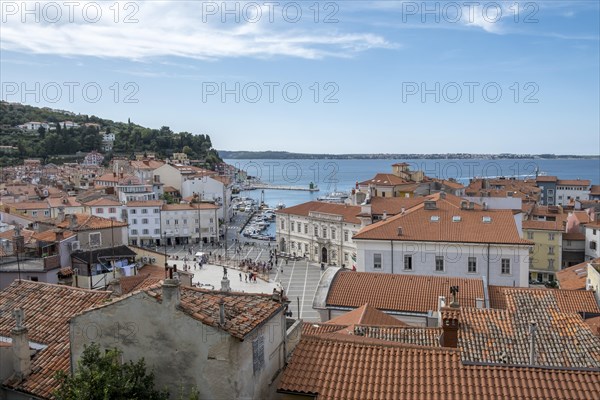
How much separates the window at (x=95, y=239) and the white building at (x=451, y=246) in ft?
46.1

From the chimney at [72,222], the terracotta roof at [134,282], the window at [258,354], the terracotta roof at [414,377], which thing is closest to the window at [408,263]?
the terracotta roof at [134,282]

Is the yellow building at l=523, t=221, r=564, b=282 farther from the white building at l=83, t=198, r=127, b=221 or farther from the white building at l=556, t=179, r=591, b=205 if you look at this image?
the white building at l=556, t=179, r=591, b=205

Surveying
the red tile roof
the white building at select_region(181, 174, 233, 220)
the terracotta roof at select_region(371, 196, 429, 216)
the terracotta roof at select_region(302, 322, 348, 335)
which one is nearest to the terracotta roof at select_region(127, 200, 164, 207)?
the white building at select_region(181, 174, 233, 220)

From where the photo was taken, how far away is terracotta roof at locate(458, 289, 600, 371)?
11.3 metres

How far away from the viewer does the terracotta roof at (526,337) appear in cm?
1133

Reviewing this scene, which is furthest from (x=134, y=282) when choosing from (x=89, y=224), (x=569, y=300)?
(x=569, y=300)

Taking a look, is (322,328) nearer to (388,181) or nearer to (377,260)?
(377,260)

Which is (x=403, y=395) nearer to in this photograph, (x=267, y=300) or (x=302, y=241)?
(x=267, y=300)

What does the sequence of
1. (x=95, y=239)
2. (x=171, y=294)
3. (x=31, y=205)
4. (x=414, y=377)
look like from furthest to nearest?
(x=31, y=205) → (x=95, y=239) → (x=414, y=377) → (x=171, y=294)

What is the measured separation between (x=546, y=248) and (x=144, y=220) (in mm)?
43937

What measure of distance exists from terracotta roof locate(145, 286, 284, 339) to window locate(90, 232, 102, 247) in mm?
17721

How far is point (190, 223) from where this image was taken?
227ft

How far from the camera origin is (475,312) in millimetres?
14094

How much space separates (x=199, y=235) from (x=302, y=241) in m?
17.2
